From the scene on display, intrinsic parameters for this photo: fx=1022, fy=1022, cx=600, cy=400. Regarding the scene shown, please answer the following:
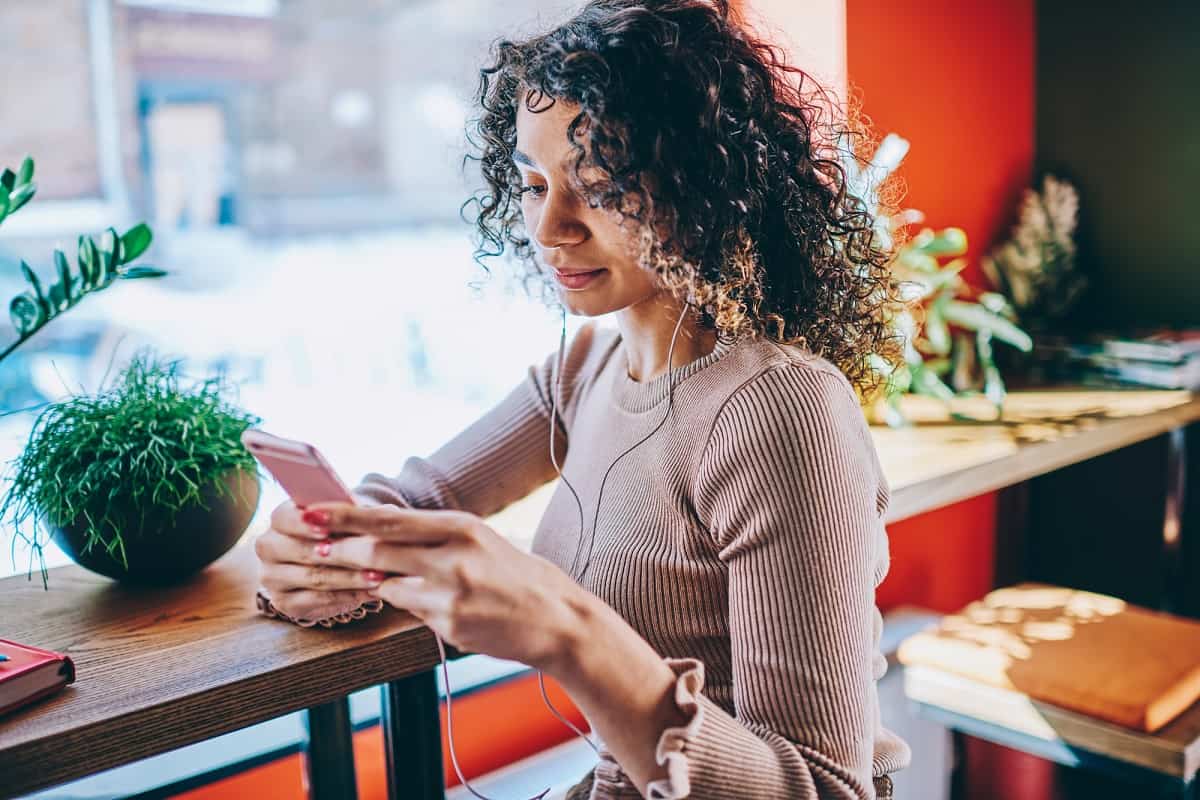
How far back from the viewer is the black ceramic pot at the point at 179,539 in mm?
1185

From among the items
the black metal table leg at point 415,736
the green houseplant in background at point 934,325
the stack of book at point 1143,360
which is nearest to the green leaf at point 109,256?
Result: the black metal table leg at point 415,736

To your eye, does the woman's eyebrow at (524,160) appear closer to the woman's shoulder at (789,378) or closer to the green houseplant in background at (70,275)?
the woman's shoulder at (789,378)

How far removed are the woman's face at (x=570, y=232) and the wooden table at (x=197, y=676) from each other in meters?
0.41

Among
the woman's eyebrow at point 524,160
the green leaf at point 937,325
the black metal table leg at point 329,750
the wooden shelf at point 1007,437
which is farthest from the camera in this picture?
the green leaf at point 937,325

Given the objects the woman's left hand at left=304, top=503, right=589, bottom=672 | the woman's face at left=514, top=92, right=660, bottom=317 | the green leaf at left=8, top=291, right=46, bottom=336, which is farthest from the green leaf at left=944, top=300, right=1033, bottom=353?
the green leaf at left=8, top=291, right=46, bottom=336

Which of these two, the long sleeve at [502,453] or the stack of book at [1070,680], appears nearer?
the long sleeve at [502,453]

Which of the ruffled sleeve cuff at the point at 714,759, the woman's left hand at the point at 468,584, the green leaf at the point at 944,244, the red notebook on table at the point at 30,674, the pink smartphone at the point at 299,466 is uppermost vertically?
the green leaf at the point at 944,244

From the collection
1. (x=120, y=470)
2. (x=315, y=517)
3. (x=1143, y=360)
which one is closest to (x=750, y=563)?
(x=315, y=517)

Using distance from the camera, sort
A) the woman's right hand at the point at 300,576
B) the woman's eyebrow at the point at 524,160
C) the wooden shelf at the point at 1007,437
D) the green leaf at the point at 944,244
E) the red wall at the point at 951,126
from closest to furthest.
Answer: the woman's right hand at the point at 300,576 < the woman's eyebrow at the point at 524,160 < the wooden shelf at the point at 1007,437 < the green leaf at the point at 944,244 < the red wall at the point at 951,126

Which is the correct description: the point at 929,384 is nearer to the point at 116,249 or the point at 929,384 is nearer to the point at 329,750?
the point at 329,750

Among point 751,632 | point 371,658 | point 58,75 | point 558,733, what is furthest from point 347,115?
point 751,632

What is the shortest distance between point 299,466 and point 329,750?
0.53 meters

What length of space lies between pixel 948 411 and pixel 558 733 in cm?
107

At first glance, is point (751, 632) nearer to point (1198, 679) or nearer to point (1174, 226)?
point (1198, 679)
